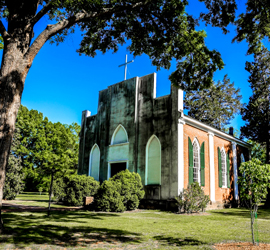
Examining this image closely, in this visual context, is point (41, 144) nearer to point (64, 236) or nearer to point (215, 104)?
point (215, 104)

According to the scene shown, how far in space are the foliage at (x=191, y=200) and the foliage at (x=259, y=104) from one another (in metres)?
13.4

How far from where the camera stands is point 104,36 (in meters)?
10.6

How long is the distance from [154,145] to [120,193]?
4615 millimetres

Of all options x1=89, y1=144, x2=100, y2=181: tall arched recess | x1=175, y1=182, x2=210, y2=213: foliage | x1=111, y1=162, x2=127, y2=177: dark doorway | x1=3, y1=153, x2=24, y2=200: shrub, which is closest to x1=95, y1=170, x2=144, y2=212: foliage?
x1=175, y1=182, x2=210, y2=213: foliage

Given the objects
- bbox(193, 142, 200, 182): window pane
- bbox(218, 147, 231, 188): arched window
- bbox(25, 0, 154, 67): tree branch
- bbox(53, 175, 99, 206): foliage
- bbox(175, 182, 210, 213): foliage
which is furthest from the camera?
bbox(218, 147, 231, 188): arched window

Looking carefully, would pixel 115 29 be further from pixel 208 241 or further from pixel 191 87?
pixel 208 241

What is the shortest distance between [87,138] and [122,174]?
840cm

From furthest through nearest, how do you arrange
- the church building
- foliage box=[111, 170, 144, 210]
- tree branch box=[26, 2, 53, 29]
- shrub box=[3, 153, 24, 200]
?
shrub box=[3, 153, 24, 200] < the church building < foliage box=[111, 170, 144, 210] < tree branch box=[26, 2, 53, 29]

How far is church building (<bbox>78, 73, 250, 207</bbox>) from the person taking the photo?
17.1 meters

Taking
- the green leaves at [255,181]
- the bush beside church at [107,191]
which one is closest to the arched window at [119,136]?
the bush beside church at [107,191]

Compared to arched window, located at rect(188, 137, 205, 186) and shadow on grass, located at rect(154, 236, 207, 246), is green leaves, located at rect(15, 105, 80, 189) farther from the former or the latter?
shadow on grass, located at rect(154, 236, 207, 246)

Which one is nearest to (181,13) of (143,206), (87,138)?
(143,206)

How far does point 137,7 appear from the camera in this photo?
29.5 ft

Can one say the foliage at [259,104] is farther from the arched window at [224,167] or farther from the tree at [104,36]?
the tree at [104,36]
